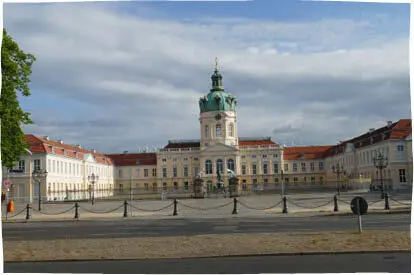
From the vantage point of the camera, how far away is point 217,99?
10056 cm

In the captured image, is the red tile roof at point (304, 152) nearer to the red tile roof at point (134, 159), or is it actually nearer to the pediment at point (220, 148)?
the pediment at point (220, 148)

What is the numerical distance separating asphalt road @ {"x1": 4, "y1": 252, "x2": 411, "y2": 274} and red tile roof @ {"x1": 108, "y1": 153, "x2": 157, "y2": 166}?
306 feet

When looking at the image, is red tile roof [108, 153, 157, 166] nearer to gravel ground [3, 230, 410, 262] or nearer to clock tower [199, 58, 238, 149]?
clock tower [199, 58, 238, 149]

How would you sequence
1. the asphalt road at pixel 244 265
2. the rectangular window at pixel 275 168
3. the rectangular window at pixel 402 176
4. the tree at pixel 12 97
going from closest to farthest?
the asphalt road at pixel 244 265 < the tree at pixel 12 97 < the rectangular window at pixel 402 176 < the rectangular window at pixel 275 168

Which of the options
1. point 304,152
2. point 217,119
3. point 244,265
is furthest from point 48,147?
point 244,265

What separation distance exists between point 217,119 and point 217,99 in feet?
12.4

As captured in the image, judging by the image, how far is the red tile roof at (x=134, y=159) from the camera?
10407 centimetres

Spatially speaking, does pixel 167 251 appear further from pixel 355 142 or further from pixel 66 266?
pixel 355 142

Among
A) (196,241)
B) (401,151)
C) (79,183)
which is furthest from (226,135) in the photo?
(196,241)

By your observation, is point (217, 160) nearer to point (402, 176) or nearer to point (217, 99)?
point (217, 99)

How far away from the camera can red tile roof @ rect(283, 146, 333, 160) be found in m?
102

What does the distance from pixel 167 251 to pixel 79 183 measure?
69.4 meters

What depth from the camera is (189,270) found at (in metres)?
9.91

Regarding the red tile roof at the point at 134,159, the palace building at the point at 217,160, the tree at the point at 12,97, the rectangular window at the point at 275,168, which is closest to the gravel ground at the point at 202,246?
the tree at the point at 12,97
